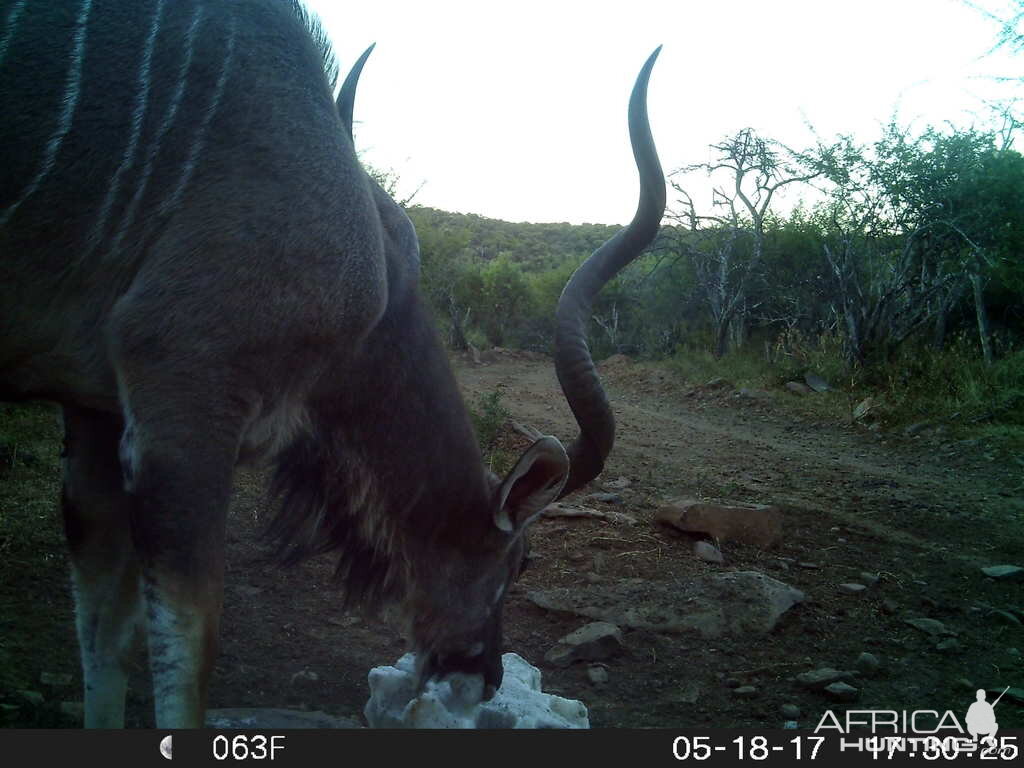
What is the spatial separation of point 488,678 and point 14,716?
5.24 feet

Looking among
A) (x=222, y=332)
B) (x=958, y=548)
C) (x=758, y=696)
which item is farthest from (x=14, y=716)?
(x=958, y=548)

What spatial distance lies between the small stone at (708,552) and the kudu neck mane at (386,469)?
2.12m

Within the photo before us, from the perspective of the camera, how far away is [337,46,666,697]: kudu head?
3.04 m

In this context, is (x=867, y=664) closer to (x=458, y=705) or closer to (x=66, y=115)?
(x=458, y=705)

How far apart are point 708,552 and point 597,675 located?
4.83 feet

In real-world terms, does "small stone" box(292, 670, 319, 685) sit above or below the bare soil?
below

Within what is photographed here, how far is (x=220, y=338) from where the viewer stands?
2.37 metres

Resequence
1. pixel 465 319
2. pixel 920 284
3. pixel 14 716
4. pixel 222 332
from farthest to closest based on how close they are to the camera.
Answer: pixel 465 319, pixel 920 284, pixel 14 716, pixel 222 332

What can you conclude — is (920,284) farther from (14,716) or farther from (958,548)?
(14,716)

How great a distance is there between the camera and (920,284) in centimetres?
1248

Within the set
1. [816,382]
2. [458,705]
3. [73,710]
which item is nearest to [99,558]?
[73,710]

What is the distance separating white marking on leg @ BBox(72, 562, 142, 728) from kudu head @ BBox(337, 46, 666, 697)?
98 cm

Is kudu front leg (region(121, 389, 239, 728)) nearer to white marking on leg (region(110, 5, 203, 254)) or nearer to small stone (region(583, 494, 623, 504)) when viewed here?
white marking on leg (region(110, 5, 203, 254))

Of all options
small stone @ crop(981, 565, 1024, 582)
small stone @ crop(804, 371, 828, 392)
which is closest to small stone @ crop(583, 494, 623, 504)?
small stone @ crop(981, 565, 1024, 582)
